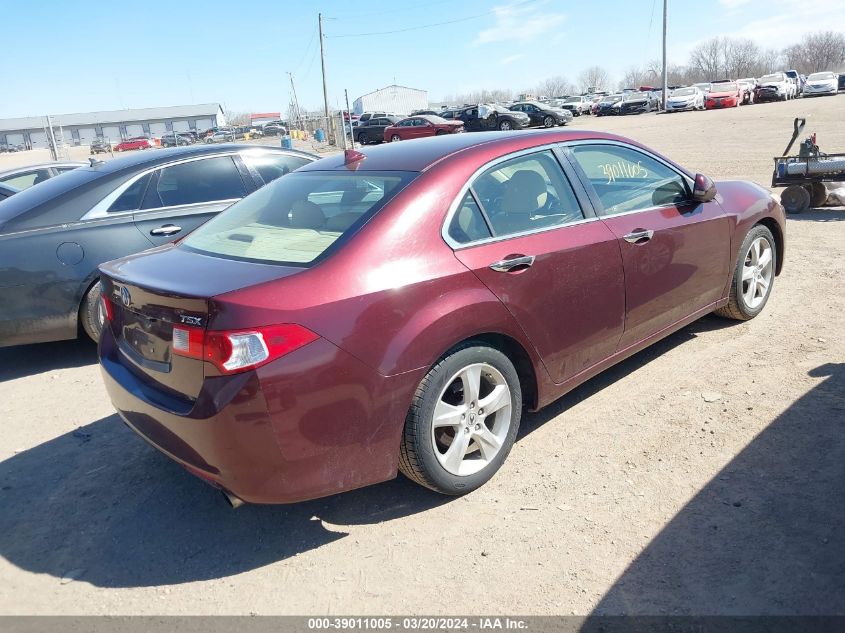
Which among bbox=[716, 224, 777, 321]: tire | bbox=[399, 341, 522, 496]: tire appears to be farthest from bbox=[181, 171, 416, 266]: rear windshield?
bbox=[716, 224, 777, 321]: tire

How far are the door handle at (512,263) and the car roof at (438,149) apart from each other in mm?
590

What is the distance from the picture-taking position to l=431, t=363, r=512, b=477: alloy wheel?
9.89 ft

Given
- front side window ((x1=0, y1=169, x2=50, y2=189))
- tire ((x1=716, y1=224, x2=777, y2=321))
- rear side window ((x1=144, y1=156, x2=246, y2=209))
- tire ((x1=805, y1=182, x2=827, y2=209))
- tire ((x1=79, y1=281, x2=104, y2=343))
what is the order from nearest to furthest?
1. tire ((x1=716, y1=224, x2=777, y2=321))
2. tire ((x1=79, y1=281, x2=104, y2=343))
3. rear side window ((x1=144, y1=156, x2=246, y2=209))
4. tire ((x1=805, y1=182, x2=827, y2=209))
5. front side window ((x1=0, y1=169, x2=50, y2=189))

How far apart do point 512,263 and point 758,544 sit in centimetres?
160

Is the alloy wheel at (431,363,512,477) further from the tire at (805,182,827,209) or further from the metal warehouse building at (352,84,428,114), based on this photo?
the metal warehouse building at (352,84,428,114)

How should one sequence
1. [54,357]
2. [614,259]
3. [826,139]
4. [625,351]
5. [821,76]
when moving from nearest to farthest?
1. [614,259]
2. [625,351]
3. [54,357]
4. [826,139]
5. [821,76]

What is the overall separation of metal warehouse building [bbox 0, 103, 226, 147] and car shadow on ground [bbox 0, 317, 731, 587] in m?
95.0

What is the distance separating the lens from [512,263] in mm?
3168

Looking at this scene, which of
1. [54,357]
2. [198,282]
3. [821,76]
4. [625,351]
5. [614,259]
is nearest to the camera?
[198,282]

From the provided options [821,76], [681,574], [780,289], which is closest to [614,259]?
[681,574]

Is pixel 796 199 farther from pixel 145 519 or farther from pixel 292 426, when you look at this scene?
pixel 145 519

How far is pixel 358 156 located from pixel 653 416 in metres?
2.29

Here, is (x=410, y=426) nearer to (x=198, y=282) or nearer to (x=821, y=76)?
(x=198, y=282)

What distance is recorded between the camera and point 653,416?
12.5 feet
